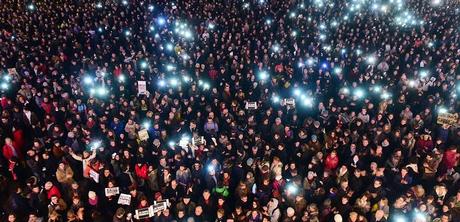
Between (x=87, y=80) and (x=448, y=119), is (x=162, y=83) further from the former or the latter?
(x=448, y=119)

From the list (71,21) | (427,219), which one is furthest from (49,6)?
(427,219)

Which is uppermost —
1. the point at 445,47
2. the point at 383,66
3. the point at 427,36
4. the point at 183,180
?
the point at 427,36

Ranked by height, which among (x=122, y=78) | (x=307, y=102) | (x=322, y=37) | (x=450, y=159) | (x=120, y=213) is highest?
(x=322, y=37)

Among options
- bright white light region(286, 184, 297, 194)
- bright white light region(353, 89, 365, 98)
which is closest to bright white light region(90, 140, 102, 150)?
bright white light region(286, 184, 297, 194)

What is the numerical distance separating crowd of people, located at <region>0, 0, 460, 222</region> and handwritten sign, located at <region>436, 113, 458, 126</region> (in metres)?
0.08

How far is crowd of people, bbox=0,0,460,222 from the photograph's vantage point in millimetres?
7605

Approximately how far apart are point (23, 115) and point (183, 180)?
189 inches

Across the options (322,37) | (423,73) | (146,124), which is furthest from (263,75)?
(423,73)

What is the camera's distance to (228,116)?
10.1 metres

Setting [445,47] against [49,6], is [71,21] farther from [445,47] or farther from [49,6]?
[445,47]

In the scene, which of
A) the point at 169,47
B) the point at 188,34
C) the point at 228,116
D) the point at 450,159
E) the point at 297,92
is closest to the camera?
the point at 450,159

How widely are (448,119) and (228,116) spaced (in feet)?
16.7

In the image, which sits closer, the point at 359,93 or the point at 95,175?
the point at 95,175

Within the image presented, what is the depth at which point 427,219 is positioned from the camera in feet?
23.6
